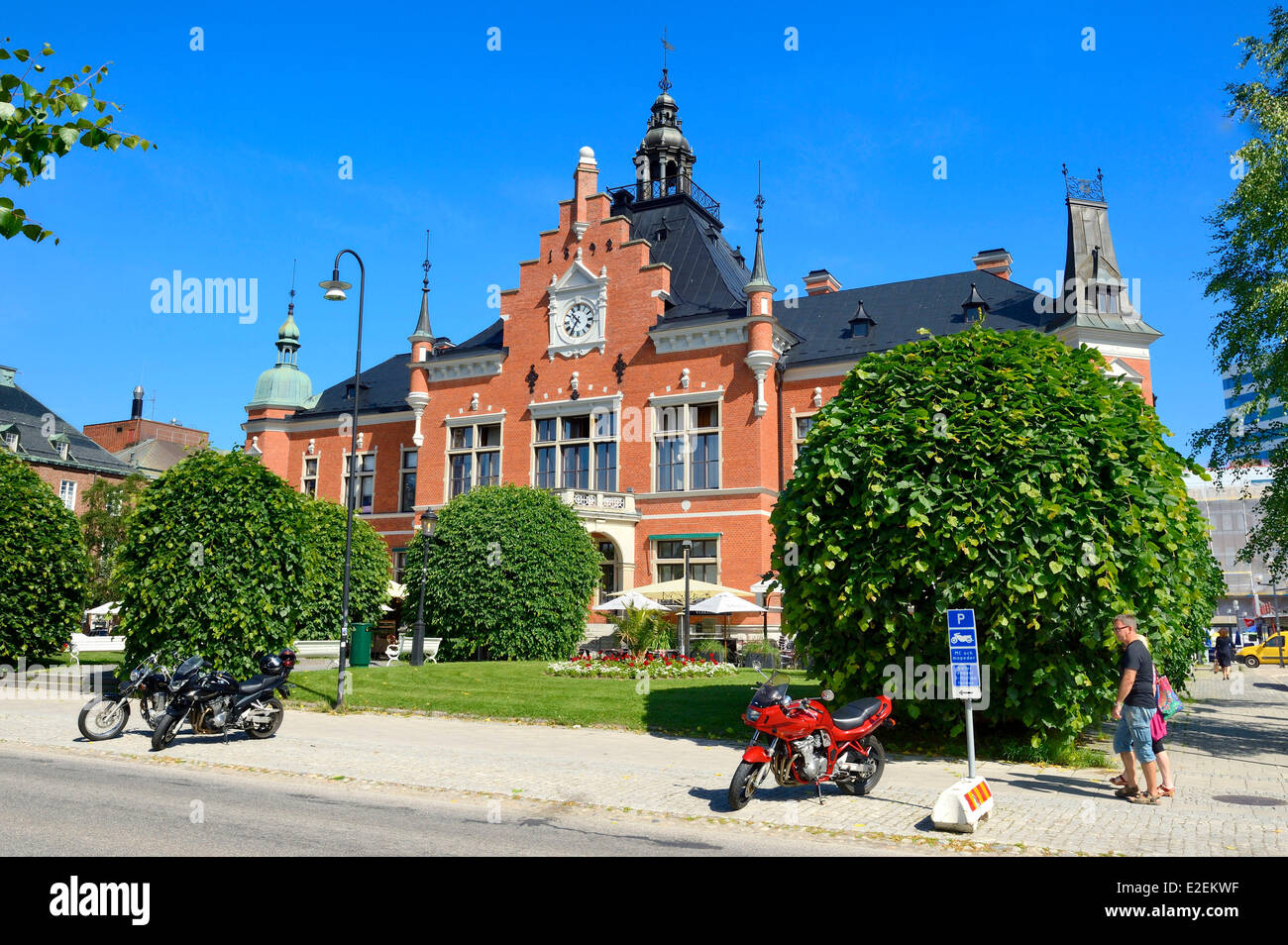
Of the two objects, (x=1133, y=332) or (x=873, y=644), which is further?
(x=1133, y=332)

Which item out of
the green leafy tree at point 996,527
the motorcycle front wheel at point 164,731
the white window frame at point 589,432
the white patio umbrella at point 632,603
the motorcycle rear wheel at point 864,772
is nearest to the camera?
the motorcycle rear wheel at point 864,772

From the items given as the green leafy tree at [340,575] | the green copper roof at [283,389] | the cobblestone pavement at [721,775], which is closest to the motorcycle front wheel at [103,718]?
the cobblestone pavement at [721,775]

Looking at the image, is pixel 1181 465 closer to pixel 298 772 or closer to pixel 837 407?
pixel 837 407

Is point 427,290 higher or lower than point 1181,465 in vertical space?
higher

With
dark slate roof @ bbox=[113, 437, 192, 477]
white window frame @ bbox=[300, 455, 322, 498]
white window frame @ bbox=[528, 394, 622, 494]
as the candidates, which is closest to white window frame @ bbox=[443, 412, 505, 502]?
white window frame @ bbox=[528, 394, 622, 494]

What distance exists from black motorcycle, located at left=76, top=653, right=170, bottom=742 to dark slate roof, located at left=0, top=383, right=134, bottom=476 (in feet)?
173

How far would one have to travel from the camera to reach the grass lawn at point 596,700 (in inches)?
489

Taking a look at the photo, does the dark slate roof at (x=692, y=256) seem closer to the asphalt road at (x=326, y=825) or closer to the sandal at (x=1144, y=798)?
the sandal at (x=1144, y=798)

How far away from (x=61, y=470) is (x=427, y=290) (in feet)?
118

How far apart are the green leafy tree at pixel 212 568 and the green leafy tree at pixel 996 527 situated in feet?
Answer: 35.4

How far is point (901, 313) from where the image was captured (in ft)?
121
